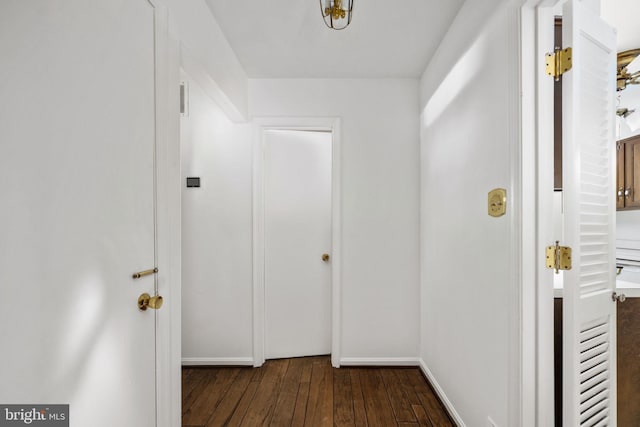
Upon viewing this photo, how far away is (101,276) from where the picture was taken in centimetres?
100

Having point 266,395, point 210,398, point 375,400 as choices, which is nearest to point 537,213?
point 375,400

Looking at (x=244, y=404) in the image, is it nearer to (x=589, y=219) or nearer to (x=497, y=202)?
(x=497, y=202)

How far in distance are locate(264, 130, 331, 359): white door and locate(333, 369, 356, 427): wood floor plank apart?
406 millimetres

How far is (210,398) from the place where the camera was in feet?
7.41

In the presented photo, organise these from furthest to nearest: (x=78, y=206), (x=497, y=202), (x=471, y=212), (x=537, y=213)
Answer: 1. (x=471, y=212)
2. (x=497, y=202)
3. (x=537, y=213)
4. (x=78, y=206)

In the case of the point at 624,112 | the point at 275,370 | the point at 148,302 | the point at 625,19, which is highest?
the point at 625,19

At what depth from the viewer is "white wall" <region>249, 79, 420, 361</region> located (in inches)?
109

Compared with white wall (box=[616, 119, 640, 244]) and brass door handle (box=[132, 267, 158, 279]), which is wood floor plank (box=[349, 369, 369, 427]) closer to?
brass door handle (box=[132, 267, 158, 279])

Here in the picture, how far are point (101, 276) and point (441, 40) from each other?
240cm

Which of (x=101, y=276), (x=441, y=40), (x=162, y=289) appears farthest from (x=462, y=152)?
(x=101, y=276)

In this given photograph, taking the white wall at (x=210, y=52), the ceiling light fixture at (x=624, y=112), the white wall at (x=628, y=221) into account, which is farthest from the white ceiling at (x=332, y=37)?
the white wall at (x=628, y=221)

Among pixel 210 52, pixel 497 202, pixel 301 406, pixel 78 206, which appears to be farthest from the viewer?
pixel 301 406

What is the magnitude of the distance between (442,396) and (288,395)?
1.06 metres

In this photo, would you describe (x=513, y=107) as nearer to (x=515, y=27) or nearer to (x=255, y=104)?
(x=515, y=27)
